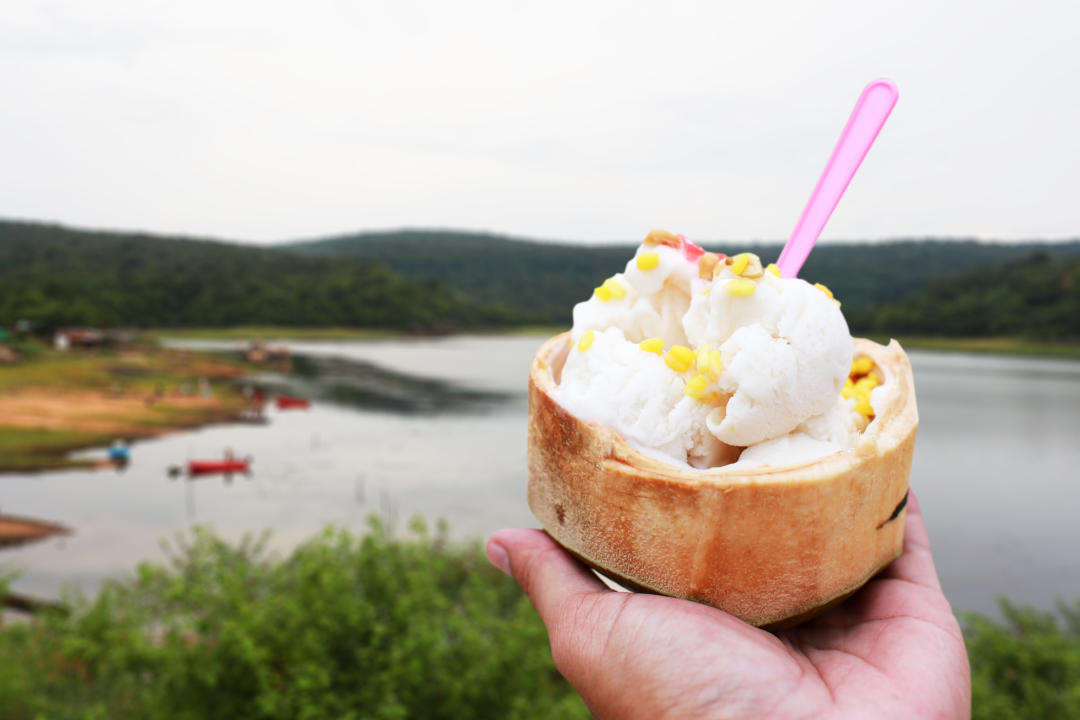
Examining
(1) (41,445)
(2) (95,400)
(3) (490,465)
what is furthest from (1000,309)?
(1) (41,445)

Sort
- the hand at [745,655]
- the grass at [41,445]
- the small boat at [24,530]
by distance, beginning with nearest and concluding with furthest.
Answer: the hand at [745,655]
the small boat at [24,530]
the grass at [41,445]

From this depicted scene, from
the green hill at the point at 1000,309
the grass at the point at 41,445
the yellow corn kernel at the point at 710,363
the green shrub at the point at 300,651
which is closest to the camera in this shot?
the yellow corn kernel at the point at 710,363

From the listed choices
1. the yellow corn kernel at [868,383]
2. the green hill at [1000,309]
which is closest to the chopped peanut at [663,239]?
the yellow corn kernel at [868,383]

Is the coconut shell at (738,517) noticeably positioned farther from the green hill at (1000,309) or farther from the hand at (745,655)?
the green hill at (1000,309)

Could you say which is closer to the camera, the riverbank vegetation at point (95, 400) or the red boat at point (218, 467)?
the red boat at point (218, 467)

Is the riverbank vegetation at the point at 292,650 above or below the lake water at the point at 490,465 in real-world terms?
above

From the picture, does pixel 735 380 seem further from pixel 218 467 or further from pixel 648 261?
pixel 218 467
